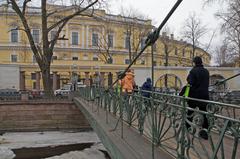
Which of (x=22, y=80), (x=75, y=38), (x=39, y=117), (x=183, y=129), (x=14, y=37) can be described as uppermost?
(x=75, y=38)

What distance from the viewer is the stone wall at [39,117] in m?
20.1

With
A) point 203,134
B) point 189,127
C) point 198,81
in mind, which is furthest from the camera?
point 198,81

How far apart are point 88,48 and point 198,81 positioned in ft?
178

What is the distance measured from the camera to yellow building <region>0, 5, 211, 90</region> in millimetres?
43250

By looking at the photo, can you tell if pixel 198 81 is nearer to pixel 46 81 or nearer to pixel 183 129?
pixel 183 129

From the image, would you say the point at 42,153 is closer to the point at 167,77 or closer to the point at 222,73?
the point at 167,77

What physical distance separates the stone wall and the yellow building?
20.5 m

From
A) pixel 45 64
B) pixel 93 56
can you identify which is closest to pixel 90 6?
pixel 45 64

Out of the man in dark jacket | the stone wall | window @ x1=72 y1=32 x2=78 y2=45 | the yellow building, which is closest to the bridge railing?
the man in dark jacket

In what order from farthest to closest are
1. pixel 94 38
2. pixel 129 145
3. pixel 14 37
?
pixel 94 38
pixel 14 37
pixel 129 145

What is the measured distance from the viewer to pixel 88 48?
59844 millimetres

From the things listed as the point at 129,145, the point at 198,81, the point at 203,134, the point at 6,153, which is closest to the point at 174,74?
the point at 6,153

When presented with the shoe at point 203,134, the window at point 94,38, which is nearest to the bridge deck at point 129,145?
the shoe at point 203,134

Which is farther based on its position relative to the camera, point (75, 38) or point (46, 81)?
point (75, 38)
